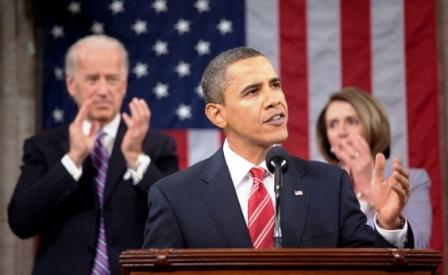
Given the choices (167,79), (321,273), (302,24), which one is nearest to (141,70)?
(167,79)

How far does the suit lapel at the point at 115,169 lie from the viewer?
183 inches

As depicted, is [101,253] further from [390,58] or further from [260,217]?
[390,58]

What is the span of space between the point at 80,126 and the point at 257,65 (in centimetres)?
128

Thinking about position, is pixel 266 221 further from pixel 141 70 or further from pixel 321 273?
pixel 141 70

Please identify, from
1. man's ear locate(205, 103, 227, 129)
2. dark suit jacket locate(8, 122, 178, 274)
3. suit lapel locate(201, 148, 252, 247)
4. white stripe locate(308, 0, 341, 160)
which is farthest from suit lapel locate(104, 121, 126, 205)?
white stripe locate(308, 0, 341, 160)

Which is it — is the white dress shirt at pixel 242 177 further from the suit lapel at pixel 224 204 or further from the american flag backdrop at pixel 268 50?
the american flag backdrop at pixel 268 50

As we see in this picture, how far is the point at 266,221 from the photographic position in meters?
3.46

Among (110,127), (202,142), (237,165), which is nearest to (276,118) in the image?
(237,165)

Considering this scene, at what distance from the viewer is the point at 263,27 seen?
5984 mm

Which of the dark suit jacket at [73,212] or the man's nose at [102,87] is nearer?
the dark suit jacket at [73,212]

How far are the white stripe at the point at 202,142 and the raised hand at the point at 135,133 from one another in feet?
4.01

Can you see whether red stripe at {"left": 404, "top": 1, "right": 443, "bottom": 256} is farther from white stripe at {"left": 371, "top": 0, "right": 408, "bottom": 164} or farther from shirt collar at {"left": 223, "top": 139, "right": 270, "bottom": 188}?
shirt collar at {"left": 223, "top": 139, "right": 270, "bottom": 188}

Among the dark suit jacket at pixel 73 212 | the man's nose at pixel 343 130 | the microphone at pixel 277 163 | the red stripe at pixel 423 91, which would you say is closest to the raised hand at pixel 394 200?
the microphone at pixel 277 163

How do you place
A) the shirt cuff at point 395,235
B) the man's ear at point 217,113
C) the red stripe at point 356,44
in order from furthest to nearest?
the red stripe at point 356,44 → the man's ear at point 217,113 → the shirt cuff at point 395,235
